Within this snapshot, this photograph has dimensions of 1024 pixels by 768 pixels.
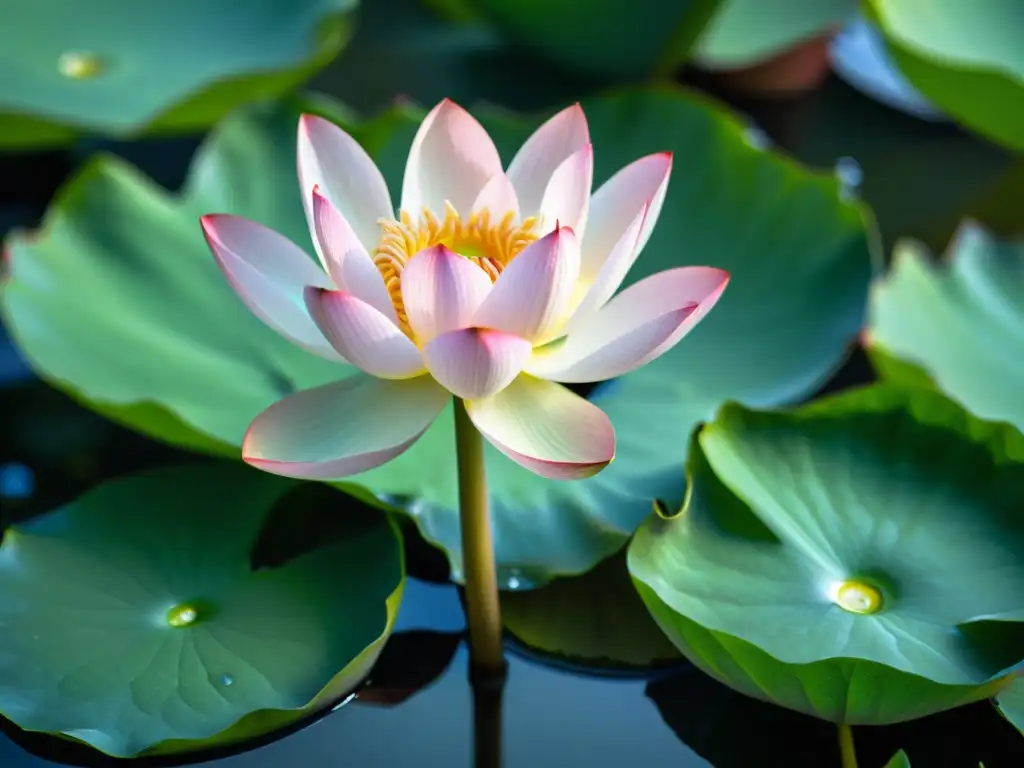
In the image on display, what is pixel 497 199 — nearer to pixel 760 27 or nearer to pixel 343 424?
pixel 343 424

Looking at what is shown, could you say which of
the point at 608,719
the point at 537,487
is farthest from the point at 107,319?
the point at 608,719

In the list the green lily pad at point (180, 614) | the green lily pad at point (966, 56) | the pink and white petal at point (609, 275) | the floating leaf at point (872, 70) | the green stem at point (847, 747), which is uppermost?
the green lily pad at point (966, 56)

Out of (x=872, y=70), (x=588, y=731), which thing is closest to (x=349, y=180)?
(x=588, y=731)

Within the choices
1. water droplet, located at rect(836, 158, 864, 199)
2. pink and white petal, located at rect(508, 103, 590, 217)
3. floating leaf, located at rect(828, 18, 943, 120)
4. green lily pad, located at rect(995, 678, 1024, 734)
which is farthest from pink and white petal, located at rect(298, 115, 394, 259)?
floating leaf, located at rect(828, 18, 943, 120)

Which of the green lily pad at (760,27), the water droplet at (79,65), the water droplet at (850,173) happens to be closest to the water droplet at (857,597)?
the water droplet at (850,173)

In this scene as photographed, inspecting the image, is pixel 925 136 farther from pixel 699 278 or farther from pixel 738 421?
pixel 699 278

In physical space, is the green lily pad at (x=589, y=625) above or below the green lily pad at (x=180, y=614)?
above

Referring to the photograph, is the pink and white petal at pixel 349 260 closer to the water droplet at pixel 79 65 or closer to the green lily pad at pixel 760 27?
the water droplet at pixel 79 65
